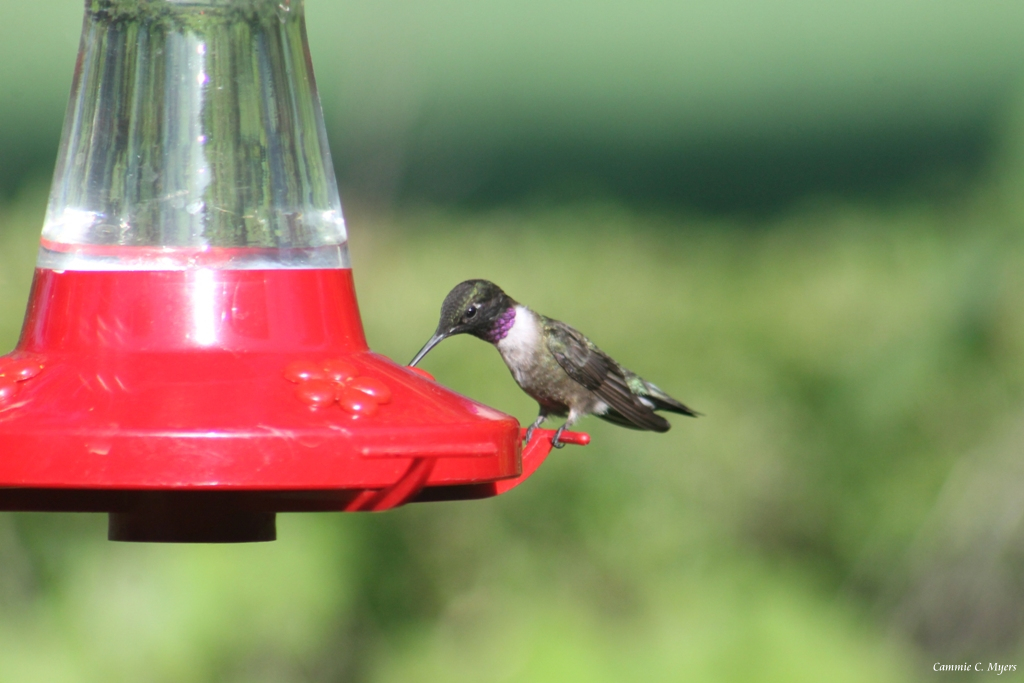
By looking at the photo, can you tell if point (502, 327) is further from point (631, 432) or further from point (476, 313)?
point (631, 432)

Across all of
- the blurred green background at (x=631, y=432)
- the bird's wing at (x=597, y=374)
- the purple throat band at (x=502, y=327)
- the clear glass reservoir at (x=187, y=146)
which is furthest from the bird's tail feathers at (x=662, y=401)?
the clear glass reservoir at (x=187, y=146)

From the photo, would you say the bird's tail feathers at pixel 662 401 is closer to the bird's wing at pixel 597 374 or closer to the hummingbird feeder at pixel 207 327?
the bird's wing at pixel 597 374

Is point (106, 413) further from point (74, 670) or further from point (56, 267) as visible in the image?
point (74, 670)

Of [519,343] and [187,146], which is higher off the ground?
[187,146]

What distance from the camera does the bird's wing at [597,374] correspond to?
4.59 m

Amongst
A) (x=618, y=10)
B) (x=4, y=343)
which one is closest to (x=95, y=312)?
(x=4, y=343)

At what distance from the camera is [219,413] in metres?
1.88

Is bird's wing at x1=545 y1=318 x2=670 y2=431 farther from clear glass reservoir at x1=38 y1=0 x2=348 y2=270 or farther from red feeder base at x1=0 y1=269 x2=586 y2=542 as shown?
clear glass reservoir at x1=38 y1=0 x2=348 y2=270

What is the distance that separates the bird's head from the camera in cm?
405

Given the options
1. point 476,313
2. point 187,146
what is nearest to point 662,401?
point 476,313

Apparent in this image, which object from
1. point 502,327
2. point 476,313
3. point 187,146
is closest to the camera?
point 187,146

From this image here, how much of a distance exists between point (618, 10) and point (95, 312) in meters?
7.16

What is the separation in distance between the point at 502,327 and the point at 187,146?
228 cm

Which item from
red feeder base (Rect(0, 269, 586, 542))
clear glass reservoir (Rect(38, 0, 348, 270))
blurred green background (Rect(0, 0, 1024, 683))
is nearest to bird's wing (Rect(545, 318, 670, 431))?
blurred green background (Rect(0, 0, 1024, 683))
